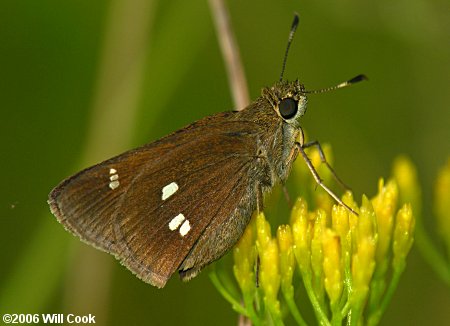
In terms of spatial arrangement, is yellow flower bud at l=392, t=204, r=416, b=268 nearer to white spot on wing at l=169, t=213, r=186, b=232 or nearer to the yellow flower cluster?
the yellow flower cluster

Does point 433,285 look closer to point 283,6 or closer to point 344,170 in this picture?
point 344,170

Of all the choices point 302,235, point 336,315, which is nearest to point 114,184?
point 302,235

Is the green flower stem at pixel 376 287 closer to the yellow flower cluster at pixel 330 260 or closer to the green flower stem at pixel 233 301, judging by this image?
the yellow flower cluster at pixel 330 260

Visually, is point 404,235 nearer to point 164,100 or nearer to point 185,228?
point 185,228

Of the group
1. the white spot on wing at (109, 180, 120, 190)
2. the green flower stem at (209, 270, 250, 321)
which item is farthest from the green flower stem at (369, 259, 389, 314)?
the white spot on wing at (109, 180, 120, 190)

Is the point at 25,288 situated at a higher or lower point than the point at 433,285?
higher

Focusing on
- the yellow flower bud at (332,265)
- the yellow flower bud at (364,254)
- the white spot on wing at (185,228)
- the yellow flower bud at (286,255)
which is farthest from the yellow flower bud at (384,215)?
the white spot on wing at (185,228)

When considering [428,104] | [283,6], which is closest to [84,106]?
[283,6]
